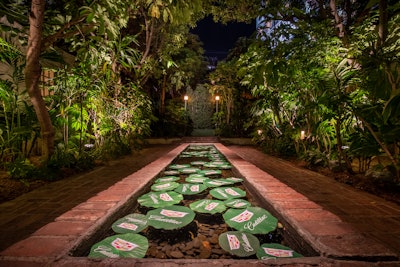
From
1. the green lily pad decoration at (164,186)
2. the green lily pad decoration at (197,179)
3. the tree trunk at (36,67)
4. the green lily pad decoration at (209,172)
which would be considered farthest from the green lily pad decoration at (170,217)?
the tree trunk at (36,67)

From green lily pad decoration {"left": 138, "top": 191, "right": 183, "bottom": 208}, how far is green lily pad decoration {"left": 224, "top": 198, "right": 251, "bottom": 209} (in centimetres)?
48

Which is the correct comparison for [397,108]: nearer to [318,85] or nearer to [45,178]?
[318,85]

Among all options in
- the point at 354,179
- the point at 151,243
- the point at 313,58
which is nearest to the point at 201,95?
the point at 313,58

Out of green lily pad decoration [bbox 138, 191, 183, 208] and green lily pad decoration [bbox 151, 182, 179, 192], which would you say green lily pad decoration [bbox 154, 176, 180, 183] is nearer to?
green lily pad decoration [bbox 151, 182, 179, 192]

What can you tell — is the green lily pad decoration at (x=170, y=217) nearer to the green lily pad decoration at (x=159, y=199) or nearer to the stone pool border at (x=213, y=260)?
the green lily pad decoration at (x=159, y=199)

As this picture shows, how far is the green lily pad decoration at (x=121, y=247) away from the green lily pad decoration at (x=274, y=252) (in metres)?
0.72

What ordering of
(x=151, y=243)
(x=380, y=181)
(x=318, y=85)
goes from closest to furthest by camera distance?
1. (x=151, y=243)
2. (x=380, y=181)
3. (x=318, y=85)

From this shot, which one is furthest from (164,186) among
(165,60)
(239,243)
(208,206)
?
(165,60)

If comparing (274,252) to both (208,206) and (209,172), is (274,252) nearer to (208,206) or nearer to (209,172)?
(208,206)

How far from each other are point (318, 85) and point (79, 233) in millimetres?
3338

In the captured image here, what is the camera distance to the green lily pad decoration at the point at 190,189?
242cm

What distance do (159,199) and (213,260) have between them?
121 centimetres

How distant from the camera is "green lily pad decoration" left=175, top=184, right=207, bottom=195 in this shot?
242 centimetres

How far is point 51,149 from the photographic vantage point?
325 cm
